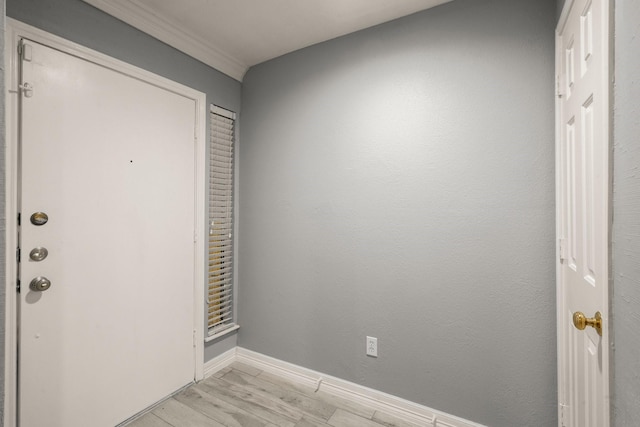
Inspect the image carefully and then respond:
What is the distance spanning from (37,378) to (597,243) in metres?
2.37

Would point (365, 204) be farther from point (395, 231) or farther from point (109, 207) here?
point (109, 207)

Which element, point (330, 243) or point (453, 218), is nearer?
point (453, 218)

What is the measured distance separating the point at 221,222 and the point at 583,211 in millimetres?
2196

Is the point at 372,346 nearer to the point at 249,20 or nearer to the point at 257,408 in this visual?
the point at 257,408

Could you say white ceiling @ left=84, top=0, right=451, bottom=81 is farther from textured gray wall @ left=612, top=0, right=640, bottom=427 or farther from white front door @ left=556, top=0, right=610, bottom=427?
textured gray wall @ left=612, top=0, right=640, bottom=427

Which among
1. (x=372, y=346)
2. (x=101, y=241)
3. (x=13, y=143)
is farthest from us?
(x=372, y=346)

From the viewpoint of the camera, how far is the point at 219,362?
7.28ft

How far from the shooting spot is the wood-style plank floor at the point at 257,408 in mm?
1660

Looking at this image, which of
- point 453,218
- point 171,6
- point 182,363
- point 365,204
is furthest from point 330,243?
point 171,6

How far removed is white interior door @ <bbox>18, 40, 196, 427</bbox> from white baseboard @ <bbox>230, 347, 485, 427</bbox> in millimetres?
510

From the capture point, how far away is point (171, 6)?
1664 mm

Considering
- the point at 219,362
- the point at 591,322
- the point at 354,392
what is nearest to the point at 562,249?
the point at 591,322

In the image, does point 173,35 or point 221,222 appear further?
point 221,222

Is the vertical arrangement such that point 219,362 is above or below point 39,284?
below
